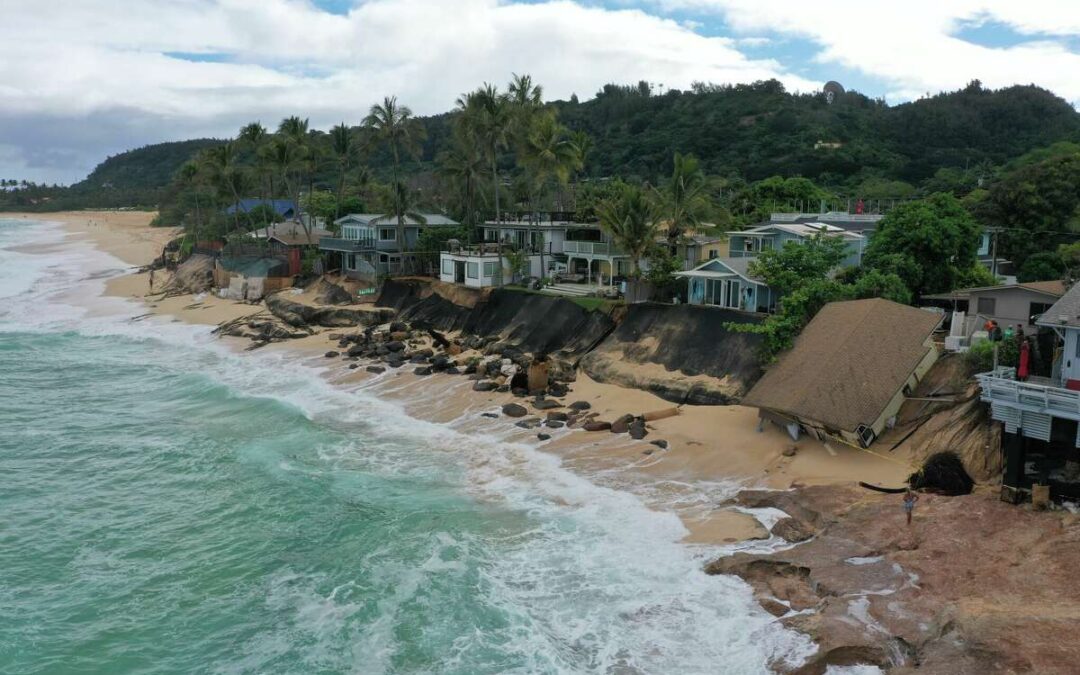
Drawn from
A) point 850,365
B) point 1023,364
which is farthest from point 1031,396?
point 850,365

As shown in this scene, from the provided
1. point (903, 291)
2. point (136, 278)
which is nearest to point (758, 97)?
point (136, 278)

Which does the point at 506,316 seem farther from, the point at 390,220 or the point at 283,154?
the point at 283,154

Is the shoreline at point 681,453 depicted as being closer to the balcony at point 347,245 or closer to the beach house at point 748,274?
the beach house at point 748,274

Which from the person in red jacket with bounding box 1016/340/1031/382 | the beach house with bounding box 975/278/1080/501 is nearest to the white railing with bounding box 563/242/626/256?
the person in red jacket with bounding box 1016/340/1031/382

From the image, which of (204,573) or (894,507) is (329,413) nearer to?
(204,573)

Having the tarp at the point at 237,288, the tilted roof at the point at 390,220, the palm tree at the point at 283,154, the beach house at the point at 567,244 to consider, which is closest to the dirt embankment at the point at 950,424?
the beach house at the point at 567,244
